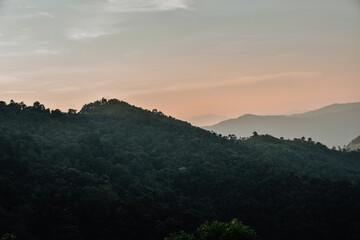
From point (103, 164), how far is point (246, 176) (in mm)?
41155

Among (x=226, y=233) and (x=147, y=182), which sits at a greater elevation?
(x=147, y=182)

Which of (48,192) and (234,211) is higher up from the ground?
(48,192)

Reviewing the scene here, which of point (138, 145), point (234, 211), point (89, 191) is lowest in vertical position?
point (234, 211)

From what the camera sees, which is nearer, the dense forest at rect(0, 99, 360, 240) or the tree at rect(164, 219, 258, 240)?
the tree at rect(164, 219, 258, 240)

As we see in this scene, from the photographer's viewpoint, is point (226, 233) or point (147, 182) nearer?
point (226, 233)

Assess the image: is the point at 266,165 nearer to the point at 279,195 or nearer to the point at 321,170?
the point at 279,195

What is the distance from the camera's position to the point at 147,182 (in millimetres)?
112000

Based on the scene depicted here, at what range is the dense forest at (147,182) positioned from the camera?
3068 inches

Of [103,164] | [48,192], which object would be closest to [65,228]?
[48,192]

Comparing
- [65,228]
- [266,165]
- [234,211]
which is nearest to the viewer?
[65,228]

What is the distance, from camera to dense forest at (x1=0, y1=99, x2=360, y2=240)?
77.9 m

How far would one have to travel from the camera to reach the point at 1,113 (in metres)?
126

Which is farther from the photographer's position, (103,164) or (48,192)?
(103,164)

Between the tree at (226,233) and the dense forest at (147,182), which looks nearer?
the tree at (226,233)
